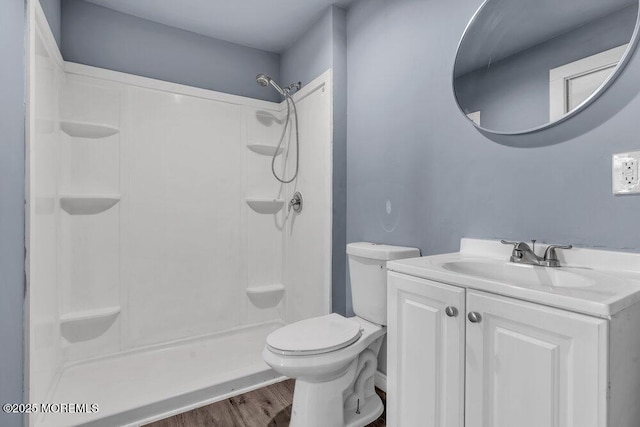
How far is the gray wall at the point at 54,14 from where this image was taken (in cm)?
161

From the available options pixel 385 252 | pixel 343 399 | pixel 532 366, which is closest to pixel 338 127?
pixel 385 252

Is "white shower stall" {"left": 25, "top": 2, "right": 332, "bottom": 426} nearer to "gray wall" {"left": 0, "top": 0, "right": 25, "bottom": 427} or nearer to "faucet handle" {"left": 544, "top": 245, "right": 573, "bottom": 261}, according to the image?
"gray wall" {"left": 0, "top": 0, "right": 25, "bottom": 427}

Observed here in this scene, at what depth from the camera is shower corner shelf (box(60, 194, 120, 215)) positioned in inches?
77.8

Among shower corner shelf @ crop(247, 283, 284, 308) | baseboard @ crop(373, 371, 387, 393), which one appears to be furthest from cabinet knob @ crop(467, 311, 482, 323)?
shower corner shelf @ crop(247, 283, 284, 308)

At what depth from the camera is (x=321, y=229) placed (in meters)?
2.17

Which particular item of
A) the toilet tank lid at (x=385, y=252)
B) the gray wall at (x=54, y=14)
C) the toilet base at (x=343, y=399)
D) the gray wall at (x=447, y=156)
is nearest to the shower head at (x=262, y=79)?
the gray wall at (x=447, y=156)

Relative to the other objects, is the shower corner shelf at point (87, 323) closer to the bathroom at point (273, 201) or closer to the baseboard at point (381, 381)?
the bathroom at point (273, 201)

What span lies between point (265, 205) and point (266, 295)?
75cm

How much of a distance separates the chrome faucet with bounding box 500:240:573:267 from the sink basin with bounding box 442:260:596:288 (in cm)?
2

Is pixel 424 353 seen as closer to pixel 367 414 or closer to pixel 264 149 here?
pixel 367 414

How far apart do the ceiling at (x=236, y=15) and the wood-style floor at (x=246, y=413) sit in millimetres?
2361

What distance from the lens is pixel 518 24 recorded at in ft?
4.07

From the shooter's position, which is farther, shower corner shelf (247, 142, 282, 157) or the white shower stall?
shower corner shelf (247, 142, 282, 157)

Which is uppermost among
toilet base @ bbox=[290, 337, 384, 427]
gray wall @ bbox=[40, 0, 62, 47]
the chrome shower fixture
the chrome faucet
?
gray wall @ bbox=[40, 0, 62, 47]
